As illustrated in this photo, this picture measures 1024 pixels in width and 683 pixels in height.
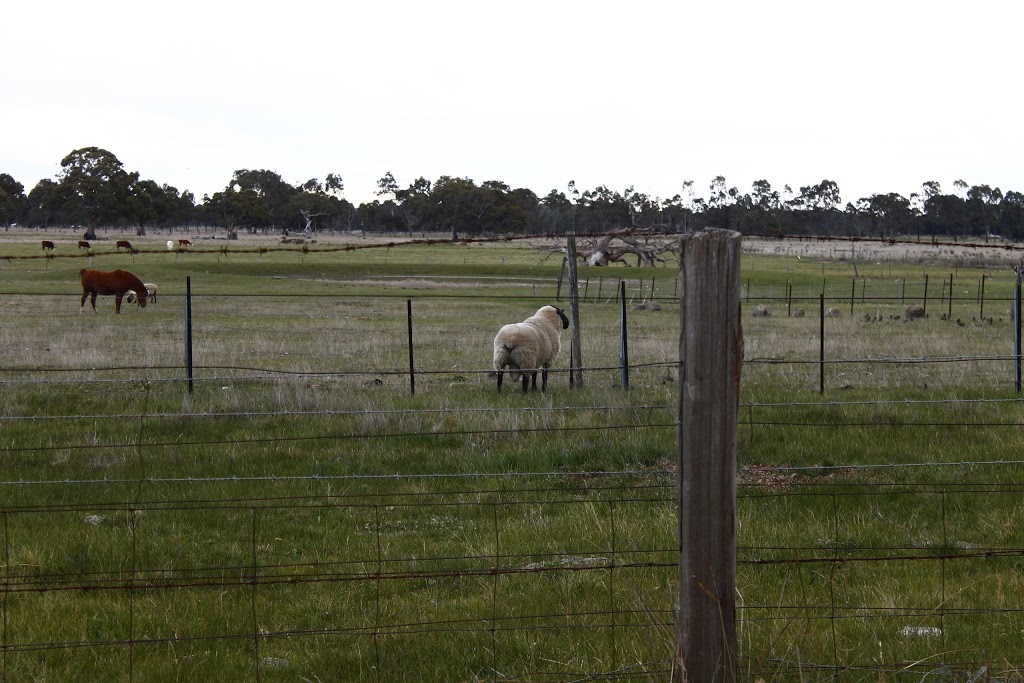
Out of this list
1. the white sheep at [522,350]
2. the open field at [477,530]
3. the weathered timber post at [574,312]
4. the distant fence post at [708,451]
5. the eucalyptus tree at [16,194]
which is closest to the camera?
the distant fence post at [708,451]

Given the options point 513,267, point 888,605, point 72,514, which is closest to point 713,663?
point 888,605

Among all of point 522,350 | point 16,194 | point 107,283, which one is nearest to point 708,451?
point 522,350

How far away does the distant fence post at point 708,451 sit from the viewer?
3820 mm

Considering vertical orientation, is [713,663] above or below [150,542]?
above

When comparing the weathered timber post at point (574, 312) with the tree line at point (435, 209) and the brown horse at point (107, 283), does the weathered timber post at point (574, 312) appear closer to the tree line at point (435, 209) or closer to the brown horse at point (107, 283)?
the brown horse at point (107, 283)

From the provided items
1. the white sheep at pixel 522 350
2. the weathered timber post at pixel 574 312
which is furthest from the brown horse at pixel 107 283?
the weathered timber post at pixel 574 312

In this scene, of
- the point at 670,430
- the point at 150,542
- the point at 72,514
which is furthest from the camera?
the point at 670,430

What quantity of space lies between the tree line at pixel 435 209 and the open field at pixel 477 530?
78156mm

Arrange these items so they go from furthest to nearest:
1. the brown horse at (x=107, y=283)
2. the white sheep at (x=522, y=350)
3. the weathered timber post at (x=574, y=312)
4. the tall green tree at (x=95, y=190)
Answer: the tall green tree at (x=95, y=190), the brown horse at (x=107, y=283), the white sheep at (x=522, y=350), the weathered timber post at (x=574, y=312)

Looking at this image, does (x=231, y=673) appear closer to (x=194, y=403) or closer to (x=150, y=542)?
(x=150, y=542)

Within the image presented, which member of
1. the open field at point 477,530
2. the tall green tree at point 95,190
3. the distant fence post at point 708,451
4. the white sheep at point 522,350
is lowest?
the open field at point 477,530

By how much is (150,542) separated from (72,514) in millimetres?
1241

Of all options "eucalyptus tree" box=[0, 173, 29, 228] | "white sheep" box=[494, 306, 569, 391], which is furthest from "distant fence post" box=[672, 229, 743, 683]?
"eucalyptus tree" box=[0, 173, 29, 228]

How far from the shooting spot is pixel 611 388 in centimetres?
1503
